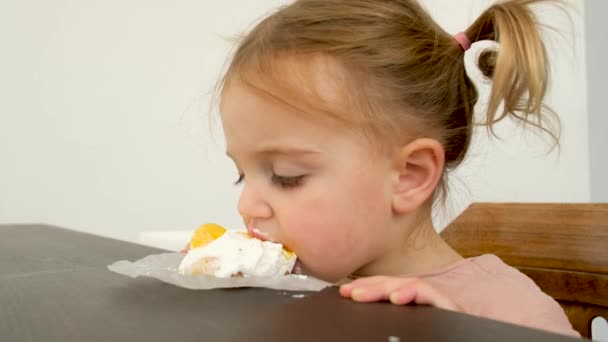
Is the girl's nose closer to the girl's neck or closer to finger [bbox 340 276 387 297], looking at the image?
the girl's neck

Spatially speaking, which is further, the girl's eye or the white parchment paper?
the girl's eye

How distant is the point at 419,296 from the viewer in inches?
18.0

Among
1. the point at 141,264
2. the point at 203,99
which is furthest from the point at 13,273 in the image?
the point at 203,99

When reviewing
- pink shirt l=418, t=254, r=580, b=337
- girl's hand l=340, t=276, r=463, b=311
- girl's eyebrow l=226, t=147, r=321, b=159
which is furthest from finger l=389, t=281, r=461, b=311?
girl's eyebrow l=226, t=147, r=321, b=159

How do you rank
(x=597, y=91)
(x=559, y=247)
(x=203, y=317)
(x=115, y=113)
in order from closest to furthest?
(x=203, y=317), (x=559, y=247), (x=597, y=91), (x=115, y=113)

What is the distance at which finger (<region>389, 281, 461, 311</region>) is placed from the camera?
44 centimetres

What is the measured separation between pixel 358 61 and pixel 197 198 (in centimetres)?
162

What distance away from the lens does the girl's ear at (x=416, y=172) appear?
82 cm

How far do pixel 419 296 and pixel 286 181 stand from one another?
339 mm

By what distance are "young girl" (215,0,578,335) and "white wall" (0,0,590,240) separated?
3.58ft

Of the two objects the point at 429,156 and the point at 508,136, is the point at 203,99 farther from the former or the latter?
the point at 429,156

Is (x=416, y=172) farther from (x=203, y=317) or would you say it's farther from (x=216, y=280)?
(x=203, y=317)

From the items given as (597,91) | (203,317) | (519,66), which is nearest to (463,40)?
(519,66)

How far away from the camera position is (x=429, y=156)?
84cm
